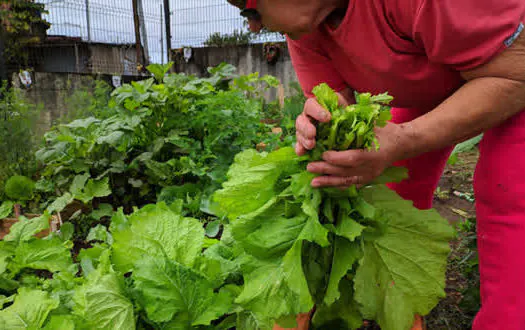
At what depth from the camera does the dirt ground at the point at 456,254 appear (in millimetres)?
1551

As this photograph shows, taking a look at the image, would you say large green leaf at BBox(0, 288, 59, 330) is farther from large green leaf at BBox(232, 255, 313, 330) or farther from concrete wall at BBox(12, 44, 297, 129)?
concrete wall at BBox(12, 44, 297, 129)

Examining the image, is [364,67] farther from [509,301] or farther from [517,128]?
[509,301]

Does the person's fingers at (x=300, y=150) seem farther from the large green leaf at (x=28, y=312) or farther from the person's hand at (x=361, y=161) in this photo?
the large green leaf at (x=28, y=312)

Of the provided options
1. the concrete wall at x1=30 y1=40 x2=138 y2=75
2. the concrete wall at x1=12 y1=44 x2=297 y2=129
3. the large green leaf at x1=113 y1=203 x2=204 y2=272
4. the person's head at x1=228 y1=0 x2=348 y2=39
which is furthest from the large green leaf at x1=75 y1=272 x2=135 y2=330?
the concrete wall at x1=30 y1=40 x2=138 y2=75

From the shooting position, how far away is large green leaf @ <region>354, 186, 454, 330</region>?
108 cm

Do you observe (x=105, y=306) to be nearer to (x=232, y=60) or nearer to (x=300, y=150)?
(x=300, y=150)

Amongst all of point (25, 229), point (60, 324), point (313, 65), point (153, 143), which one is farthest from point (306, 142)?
point (153, 143)

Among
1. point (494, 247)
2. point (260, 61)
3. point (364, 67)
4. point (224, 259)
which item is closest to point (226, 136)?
point (224, 259)

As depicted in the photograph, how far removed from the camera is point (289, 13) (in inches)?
42.3

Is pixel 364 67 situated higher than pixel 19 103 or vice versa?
pixel 364 67

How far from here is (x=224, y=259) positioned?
141cm

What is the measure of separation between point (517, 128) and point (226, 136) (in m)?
1.70

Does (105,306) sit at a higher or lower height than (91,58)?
lower

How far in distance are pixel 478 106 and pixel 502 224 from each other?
1.12ft
